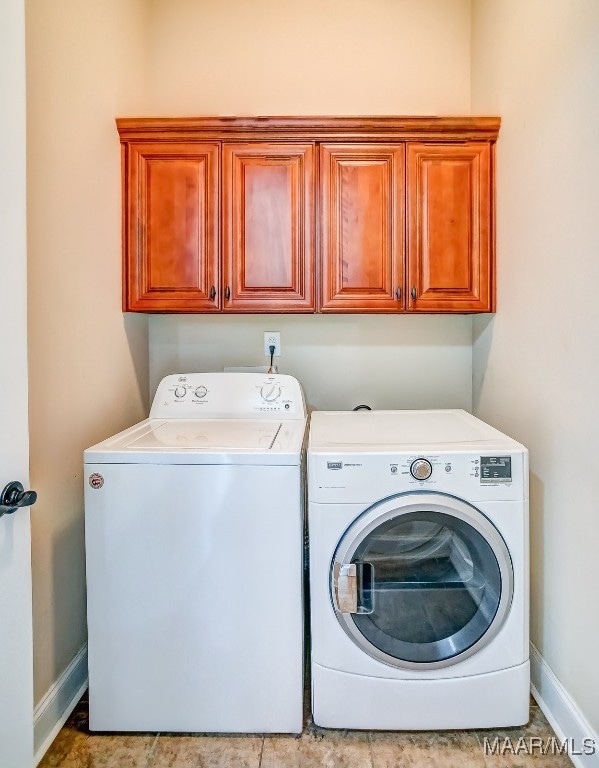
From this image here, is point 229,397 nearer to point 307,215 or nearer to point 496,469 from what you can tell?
point 307,215

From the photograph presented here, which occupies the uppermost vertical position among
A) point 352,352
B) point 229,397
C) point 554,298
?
point 554,298

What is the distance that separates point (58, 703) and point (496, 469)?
155 cm

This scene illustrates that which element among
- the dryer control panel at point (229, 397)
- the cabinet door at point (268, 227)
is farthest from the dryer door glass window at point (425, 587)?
the cabinet door at point (268, 227)

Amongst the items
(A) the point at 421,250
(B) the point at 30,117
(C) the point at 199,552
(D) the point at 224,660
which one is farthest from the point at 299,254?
(D) the point at 224,660

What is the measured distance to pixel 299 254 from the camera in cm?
195

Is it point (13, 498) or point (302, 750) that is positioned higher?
point (13, 498)

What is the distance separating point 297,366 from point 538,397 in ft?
3.58

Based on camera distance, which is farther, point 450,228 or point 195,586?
point 450,228

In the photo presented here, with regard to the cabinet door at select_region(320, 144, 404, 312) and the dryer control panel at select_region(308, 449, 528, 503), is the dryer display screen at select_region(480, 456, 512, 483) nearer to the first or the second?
the dryer control panel at select_region(308, 449, 528, 503)

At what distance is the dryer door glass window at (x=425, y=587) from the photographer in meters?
1.40

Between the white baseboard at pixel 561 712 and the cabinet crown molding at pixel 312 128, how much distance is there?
198 centimetres

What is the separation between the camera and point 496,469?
139 cm

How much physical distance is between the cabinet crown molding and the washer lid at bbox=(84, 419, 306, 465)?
1184mm

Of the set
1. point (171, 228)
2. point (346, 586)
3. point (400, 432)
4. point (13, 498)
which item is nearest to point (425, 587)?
point (346, 586)
